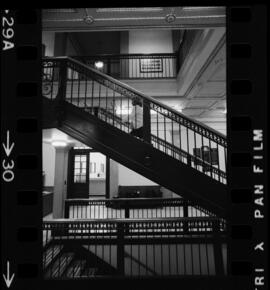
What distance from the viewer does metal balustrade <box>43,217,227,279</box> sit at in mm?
4469

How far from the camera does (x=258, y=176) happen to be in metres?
0.97

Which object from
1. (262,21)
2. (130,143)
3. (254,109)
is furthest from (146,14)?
(254,109)

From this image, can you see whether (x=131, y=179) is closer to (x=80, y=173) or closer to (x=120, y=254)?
(x=80, y=173)

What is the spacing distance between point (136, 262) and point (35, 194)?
471 cm

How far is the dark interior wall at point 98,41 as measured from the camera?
1291 centimetres

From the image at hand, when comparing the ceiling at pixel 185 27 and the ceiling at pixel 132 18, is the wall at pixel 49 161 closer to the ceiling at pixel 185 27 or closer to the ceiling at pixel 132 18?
the ceiling at pixel 185 27

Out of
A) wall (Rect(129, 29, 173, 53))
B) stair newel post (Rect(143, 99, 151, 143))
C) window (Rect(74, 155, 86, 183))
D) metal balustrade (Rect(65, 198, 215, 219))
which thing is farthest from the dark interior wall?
stair newel post (Rect(143, 99, 151, 143))

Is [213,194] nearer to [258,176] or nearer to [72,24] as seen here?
[258,176]

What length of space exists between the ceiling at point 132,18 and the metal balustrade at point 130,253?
3.35 metres

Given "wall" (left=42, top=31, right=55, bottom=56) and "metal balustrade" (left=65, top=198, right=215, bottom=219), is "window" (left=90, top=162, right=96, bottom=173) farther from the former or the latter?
"wall" (left=42, top=31, right=55, bottom=56)

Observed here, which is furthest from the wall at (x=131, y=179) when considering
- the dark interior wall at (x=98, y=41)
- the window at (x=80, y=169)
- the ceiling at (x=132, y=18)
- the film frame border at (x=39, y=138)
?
the film frame border at (x=39, y=138)

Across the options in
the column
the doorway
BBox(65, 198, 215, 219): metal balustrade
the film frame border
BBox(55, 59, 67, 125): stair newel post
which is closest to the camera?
the film frame border

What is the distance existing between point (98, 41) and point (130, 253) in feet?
38.8

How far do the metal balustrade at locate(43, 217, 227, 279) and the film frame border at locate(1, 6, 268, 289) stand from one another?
3.39 metres
